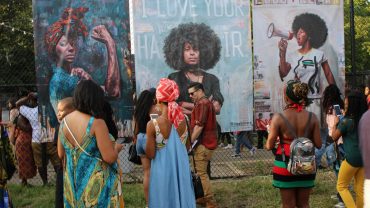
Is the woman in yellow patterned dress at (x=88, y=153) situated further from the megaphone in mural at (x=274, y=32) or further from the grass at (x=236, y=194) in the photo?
the megaphone in mural at (x=274, y=32)

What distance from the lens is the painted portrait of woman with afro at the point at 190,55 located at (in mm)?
7875

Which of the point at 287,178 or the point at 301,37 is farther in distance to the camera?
the point at 301,37

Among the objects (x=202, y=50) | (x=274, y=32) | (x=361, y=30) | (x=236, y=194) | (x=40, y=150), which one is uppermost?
(x=361, y=30)

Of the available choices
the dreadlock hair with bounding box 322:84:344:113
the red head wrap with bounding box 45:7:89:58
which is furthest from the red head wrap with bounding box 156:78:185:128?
the red head wrap with bounding box 45:7:89:58

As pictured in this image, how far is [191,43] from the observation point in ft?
26.0

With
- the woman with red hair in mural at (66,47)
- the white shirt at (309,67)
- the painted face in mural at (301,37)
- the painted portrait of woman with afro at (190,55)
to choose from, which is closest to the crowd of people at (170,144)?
the painted portrait of woman with afro at (190,55)

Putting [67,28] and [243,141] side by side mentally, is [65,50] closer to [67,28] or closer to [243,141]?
[67,28]

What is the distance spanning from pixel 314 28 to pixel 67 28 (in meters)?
4.14

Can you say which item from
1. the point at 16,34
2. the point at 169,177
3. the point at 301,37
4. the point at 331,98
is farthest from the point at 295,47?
the point at 16,34

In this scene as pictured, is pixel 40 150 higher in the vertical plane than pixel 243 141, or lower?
higher

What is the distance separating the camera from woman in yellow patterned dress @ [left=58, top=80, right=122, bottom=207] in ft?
12.5

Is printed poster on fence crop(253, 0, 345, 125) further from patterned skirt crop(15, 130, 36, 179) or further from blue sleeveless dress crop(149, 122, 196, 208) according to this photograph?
patterned skirt crop(15, 130, 36, 179)

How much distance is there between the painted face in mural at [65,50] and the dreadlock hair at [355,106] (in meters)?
4.30

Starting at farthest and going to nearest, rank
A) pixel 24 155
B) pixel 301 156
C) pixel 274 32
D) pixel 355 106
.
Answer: pixel 24 155, pixel 274 32, pixel 355 106, pixel 301 156
